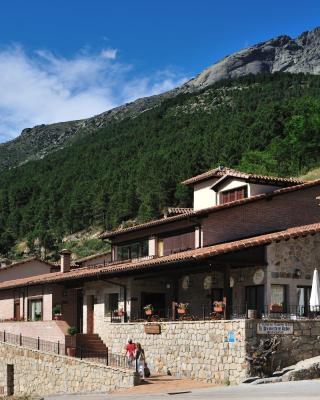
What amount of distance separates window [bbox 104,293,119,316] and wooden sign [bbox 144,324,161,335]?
6.12 metres

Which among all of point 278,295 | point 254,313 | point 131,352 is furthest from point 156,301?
point 254,313

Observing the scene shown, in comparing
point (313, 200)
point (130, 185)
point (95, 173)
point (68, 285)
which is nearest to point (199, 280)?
point (313, 200)

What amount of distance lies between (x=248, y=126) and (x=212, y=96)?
51290 millimetres

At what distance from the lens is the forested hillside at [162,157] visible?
8319cm

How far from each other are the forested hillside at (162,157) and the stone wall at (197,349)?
50.8 metres

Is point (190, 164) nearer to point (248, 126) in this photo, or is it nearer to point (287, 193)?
point (248, 126)

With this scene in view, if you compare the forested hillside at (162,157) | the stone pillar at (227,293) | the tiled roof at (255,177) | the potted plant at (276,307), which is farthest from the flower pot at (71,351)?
the forested hillside at (162,157)

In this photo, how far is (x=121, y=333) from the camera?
30578 mm

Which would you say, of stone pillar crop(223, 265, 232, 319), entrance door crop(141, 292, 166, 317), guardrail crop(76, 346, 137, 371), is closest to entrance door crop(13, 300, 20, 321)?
guardrail crop(76, 346, 137, 371)

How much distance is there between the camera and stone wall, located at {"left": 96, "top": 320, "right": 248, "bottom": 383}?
23.2 meters

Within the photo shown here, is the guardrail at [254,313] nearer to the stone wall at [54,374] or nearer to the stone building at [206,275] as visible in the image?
the stone building at [206,275]

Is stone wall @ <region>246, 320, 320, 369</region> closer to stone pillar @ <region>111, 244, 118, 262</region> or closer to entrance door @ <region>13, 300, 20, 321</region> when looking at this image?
stone pillar @ <region>111, 244, 118, 262</region>

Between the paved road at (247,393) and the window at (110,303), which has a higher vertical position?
the window at (110,303)

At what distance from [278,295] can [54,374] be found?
11122 millimetres
